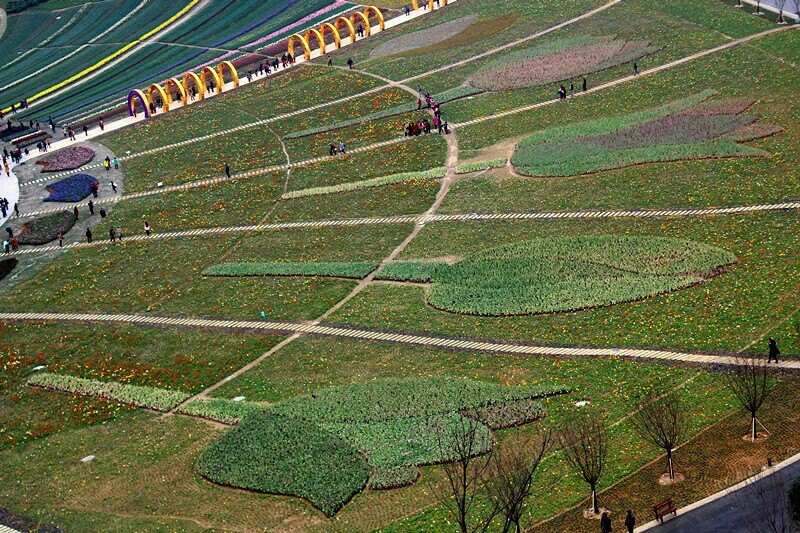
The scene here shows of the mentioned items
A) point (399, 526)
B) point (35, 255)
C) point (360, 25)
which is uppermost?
point (360, 25)

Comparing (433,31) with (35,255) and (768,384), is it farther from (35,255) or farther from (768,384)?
(768,384)

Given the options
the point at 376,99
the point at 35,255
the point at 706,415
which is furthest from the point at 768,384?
the point at 376,99

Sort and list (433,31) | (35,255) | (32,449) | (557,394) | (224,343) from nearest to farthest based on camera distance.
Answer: (557,394), (32,449), (224,343), (35,255), (433,31)

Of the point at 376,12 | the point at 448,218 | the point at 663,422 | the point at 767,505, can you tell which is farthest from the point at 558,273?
the point at 376,12

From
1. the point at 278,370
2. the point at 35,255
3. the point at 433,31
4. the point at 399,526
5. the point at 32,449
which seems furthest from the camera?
the point at 433,31

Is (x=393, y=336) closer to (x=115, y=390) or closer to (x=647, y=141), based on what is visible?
(x=115, y=390)

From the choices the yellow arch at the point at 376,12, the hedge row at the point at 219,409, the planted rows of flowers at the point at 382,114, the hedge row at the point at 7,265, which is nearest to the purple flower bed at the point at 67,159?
the planted rows of flowers at the point at 382,114

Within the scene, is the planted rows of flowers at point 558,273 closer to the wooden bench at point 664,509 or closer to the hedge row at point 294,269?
the hedge row at point 294,269
